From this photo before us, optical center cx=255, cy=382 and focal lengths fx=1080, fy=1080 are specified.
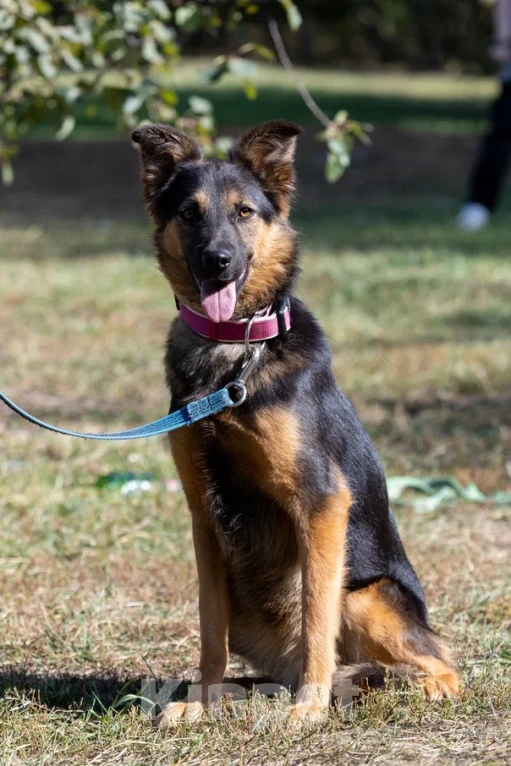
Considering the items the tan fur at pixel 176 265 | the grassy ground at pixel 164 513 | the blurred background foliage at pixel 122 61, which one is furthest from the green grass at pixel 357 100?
the tan fur at pixel 176 265

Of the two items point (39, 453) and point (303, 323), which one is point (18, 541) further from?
point (303, 323)

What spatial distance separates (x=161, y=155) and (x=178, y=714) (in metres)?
1.83

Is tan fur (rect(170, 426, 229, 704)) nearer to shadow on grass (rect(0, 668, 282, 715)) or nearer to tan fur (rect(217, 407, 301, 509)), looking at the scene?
shadow on grass (rect(0, 668, 282, 715))

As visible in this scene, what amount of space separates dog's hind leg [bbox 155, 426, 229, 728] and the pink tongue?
407 millimetres

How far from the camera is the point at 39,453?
615cm

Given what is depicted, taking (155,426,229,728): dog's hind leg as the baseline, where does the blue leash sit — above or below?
above

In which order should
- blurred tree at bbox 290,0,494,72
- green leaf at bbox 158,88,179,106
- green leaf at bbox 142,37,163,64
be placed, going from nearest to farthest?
green leaf at bbox 142,37,163,64
green leaf at bbox 158,88,179,106
blurred tree at bbox 290,0,494,72

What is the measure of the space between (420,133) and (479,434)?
14.7m

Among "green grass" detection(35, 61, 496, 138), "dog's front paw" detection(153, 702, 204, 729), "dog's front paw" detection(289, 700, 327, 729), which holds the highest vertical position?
"dog's front paw" detection(289, 700, 327, 729)

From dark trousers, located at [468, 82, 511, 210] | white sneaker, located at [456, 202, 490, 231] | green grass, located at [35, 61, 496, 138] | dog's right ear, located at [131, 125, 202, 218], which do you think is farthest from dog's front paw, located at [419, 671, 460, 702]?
green grass, located at [35, 61, 496, 138]

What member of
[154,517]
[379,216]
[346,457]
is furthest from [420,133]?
[346,457]

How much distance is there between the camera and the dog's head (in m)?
3.42

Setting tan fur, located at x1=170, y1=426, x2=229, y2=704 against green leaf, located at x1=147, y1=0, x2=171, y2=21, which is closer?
tan fur, located at x1=170, y1=426, x2=229, y2=704

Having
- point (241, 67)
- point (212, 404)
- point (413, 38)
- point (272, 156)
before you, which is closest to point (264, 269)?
point (272, 156)
